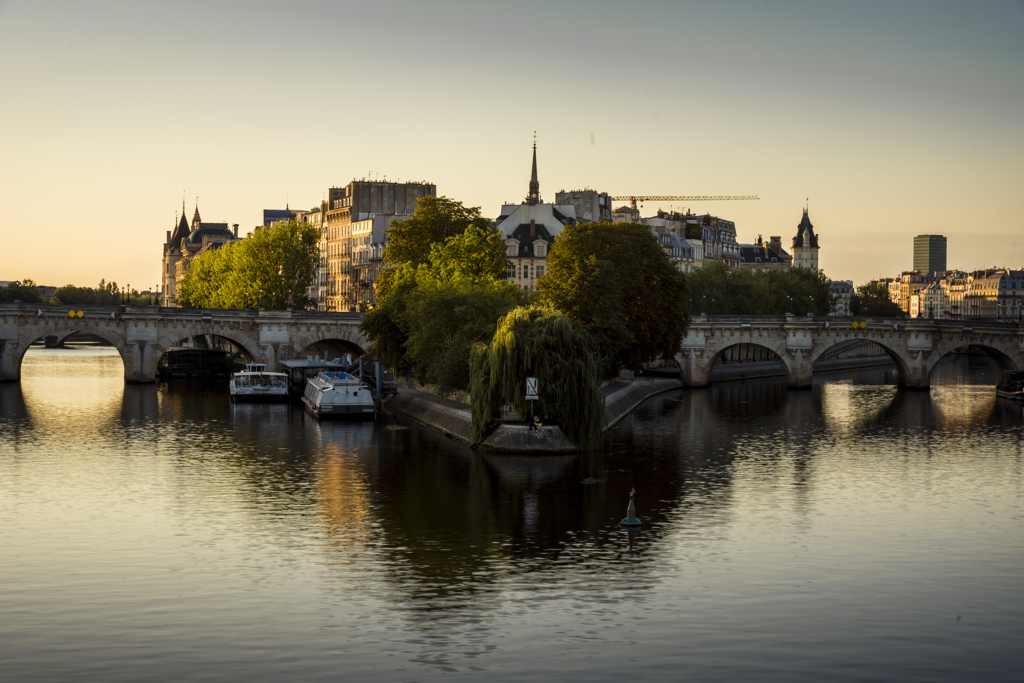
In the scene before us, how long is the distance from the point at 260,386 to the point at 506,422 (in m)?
39.1

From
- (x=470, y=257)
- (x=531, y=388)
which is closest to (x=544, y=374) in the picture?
Answer: (x=531, y=388)

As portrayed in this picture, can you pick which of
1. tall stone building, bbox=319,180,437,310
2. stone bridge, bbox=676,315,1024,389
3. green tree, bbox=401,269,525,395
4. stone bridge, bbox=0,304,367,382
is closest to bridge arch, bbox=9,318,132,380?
stone bridge, bbox=0,304,367,382

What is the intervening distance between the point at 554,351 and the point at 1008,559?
81.9 feet

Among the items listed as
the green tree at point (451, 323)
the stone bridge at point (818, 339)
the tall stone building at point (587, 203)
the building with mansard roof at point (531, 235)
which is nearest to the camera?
the green tree at point (451, 323)

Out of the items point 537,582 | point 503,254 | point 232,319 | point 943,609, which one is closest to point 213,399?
point 232,319

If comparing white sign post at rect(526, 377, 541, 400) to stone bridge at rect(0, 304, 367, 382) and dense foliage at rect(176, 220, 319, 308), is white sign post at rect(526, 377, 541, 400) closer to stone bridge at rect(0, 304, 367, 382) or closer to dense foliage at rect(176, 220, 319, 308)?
stone bridge at rect(0, 304, 367, 382)

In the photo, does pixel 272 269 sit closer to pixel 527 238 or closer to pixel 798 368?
pixel 527 238

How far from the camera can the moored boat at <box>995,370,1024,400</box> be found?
100688 millimetres

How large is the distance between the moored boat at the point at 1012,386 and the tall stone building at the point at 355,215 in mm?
92642

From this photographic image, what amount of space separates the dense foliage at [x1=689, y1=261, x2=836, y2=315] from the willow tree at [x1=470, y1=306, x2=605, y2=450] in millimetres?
74962

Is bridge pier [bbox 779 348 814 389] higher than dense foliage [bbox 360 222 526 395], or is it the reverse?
dense foliage [bbox 360 222 526 395]

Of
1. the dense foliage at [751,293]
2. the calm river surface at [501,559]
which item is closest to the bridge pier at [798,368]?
the dense foliage at [751,293]

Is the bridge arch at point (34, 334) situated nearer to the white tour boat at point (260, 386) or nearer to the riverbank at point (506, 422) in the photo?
the white tour boat at point (260, 386)

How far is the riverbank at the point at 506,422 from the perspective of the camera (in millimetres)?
59312
